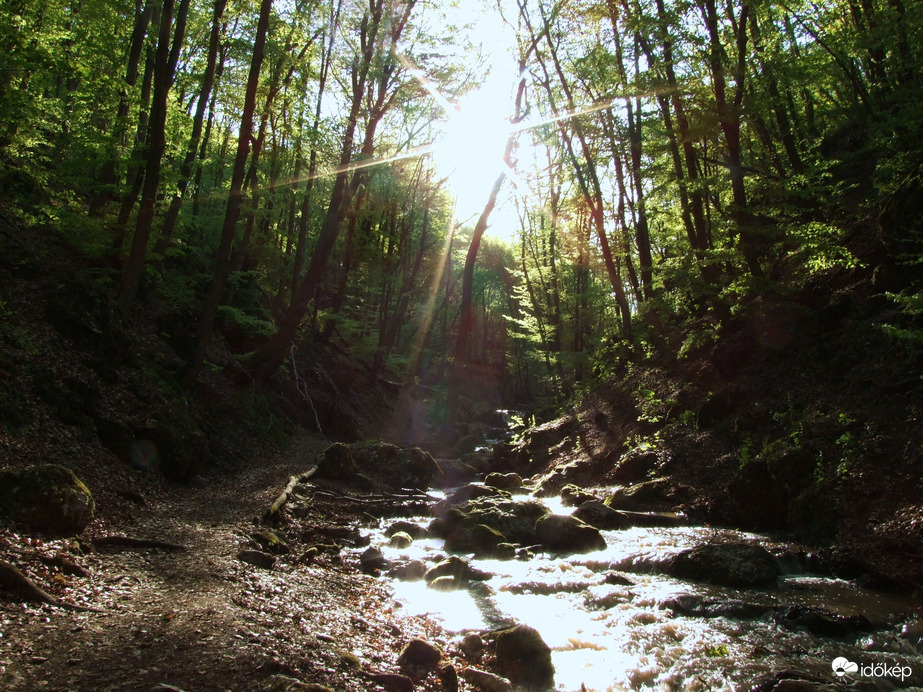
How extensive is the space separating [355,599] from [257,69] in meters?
11.6

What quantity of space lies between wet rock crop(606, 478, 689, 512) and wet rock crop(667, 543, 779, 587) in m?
2.93

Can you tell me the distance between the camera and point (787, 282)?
38.0 ft

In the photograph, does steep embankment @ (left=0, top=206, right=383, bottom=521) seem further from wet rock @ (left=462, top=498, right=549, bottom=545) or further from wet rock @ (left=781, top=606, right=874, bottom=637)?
wet rock @ (left=781, top=606, right=874, bottom=637)

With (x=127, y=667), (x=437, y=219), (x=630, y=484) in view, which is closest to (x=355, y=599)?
(x=127, y=667)

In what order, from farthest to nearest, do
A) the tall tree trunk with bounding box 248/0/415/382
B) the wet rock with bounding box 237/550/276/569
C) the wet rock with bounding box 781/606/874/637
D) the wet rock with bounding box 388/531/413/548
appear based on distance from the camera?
the tall tree trunk with bounding box 248/0/415/382
the wet rock with bounding box 388/531/413/548
the wet rock with bounding box 237/550/276/569
the wet rock with bounding box 781/606/874/637

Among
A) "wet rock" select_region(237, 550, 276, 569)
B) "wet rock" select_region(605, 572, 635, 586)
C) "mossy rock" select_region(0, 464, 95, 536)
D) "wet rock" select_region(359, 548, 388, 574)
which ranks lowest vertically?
"wet rock" select_region(605, 572, 635, 586)

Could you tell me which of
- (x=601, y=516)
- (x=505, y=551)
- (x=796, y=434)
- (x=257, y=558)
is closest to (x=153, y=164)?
(x=257, y=558)

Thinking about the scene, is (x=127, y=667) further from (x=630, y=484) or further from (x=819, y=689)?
(x=630, y=484)

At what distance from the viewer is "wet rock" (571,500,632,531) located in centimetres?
1008

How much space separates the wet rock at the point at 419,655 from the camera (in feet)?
14.5

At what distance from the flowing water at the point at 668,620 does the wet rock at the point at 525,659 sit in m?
0.15
